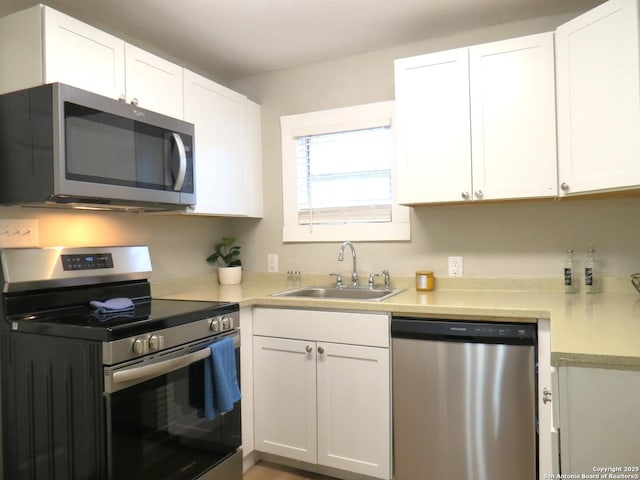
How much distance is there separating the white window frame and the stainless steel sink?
32 cm

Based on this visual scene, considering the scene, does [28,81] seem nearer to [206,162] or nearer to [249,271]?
[206,162]

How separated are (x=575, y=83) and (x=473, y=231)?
0.88 m

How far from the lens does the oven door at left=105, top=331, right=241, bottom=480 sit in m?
1.50

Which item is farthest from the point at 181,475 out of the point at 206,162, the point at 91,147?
the point at 206,162

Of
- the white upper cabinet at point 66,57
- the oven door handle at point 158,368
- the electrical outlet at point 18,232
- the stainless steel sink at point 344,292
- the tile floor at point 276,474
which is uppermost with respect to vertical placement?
the white upper cabinet at point 66,57

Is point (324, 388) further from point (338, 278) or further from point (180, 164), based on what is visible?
point (180, 164)

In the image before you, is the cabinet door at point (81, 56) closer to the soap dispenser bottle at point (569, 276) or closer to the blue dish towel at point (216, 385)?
the blue dish towel at point (216, 385)

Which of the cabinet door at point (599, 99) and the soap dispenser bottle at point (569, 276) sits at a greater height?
the cabinet door at point (599, 99)

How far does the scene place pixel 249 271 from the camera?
3100 millimetres

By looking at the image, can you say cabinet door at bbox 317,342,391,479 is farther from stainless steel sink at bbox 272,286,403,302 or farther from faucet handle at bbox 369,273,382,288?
faucet handle at bbox 369,273,382,288

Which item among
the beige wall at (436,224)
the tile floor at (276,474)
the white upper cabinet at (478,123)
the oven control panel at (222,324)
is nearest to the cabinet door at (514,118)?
the white upper cabinet at (478,123)

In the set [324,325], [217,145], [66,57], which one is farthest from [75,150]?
[324,325]

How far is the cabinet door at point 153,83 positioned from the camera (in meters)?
2.01

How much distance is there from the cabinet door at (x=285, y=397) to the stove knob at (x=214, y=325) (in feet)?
1.33
